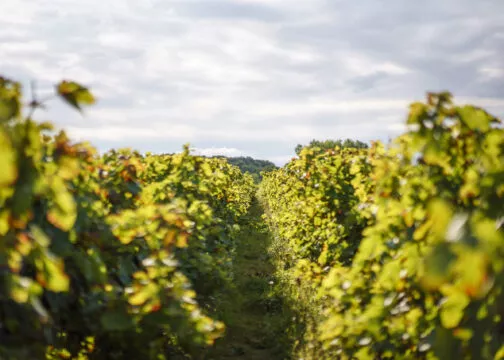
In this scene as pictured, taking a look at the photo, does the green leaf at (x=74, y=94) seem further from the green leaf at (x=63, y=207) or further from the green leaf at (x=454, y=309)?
the green leaf at (x=454, y=309)

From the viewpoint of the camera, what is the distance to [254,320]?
795 cm

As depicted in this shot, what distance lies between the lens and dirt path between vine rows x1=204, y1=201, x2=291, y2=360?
6.54 m

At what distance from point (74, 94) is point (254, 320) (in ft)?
20.6

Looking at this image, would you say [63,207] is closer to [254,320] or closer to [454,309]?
[454,309]

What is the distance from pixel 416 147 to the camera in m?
2.70

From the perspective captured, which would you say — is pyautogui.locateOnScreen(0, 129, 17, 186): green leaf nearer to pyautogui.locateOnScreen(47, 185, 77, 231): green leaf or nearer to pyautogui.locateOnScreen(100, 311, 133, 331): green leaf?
pyautogui.locateOnScreen(47, 185, 77, 231): green leaf

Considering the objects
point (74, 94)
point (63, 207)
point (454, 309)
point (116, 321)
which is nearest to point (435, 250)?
point (454, 309)

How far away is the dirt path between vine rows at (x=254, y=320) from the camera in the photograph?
6541mm

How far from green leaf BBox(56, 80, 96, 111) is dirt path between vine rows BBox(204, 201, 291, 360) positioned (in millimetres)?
4613

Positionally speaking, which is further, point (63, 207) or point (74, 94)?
point (74, 94)

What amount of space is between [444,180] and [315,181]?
5.62 metres

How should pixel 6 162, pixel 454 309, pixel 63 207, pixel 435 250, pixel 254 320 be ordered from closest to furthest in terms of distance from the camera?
pixel 435 250, pixel 6 162, pixel 63 207, pixel 454 309, pixel 254 320

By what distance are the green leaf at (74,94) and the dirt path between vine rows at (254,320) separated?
4613 mm

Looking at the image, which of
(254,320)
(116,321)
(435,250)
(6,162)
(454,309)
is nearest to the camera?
(435,250)
